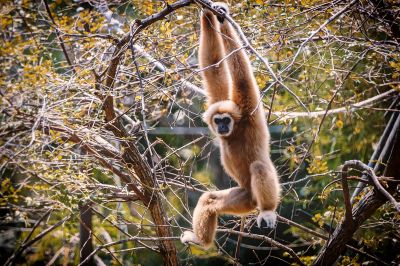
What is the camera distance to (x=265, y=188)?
4.21 metres

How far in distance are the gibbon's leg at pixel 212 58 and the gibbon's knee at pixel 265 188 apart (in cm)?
104

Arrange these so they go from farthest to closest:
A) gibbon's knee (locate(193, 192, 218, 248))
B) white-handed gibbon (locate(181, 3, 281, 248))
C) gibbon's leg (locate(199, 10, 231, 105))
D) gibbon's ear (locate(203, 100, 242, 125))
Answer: gibbon's knee (locate(193, 192, 218, 248)), gibbon's ear (locate(203, 100, 242, 125)), gibbon's leg (locate(199, 10, 231, 105)), white-handed gibbon (locate(181, 3, 281, 248))

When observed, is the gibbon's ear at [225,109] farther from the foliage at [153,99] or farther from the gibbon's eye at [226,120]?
the foliage at [153,99]

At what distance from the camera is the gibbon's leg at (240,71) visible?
13.8 feet

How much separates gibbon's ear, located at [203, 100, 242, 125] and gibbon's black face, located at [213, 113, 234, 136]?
0.05 meters

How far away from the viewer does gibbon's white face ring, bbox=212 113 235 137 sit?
4529 millimetres

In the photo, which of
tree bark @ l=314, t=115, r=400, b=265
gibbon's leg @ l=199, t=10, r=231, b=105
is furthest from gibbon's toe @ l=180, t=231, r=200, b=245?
gibbon's leg @ l=199, t=10, r=231, b=105

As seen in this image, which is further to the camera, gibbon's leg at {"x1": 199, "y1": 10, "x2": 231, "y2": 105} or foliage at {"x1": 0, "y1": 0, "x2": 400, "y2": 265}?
gibbon's leg at {"x1": 199, "y1": 10, "x2": 231, "y2": 105}

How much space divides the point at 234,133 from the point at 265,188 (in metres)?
0.86

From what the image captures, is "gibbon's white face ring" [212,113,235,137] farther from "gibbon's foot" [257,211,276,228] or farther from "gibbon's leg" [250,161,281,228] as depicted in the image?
"gibbon's foot" [257,211,276,228]

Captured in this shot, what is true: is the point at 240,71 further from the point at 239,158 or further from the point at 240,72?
the point at 239,158

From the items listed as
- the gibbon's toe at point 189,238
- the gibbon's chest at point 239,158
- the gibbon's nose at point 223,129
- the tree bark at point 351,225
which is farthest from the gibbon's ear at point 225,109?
the tree bark at point 351,225

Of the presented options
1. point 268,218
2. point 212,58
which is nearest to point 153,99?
point 212,58

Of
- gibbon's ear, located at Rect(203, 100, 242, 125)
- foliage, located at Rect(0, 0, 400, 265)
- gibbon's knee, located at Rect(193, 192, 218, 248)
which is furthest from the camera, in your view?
gibbon's knee, located at Rect(193, 192, 218, 248)
